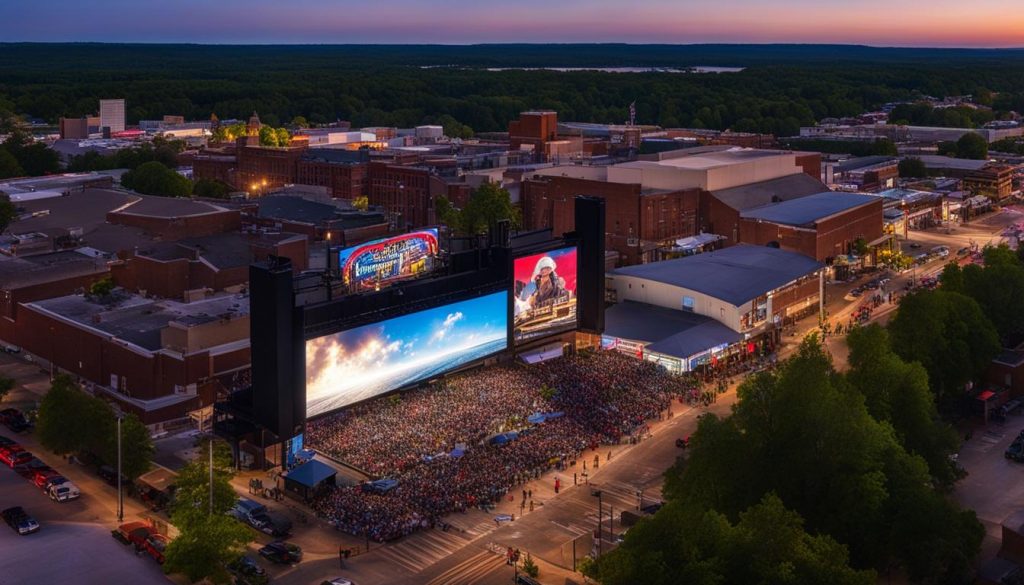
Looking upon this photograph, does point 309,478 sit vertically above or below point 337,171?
below

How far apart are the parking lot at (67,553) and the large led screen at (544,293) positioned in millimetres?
24191

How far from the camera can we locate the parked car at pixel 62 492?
41250 millimetres

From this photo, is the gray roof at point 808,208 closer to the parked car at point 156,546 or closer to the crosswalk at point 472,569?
the crosswalk at point 472,569

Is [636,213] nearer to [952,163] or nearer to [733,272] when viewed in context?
[733,272]

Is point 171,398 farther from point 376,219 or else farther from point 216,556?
point 376,219

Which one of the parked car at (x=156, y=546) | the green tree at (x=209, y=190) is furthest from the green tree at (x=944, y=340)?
the green tree at (x=209, y=190)

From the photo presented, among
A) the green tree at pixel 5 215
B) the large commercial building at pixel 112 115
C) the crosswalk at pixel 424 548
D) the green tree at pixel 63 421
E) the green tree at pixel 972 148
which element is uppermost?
the large commercial building at pixel 112 115

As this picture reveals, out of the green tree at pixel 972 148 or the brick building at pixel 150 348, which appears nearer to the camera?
the brick building at pixel 150 348

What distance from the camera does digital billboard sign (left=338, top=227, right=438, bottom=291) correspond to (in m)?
47.9

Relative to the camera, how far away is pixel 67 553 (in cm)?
3669

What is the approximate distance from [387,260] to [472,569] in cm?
1804

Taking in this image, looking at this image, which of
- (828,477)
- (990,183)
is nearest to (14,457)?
(828,477)

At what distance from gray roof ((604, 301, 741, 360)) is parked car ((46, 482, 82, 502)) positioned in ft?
99.9

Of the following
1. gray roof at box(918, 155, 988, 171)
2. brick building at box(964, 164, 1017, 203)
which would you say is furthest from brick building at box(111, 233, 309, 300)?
gray roof at box(918, 155, 988, 171)
